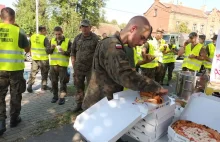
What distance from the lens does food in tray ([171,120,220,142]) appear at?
176 cm

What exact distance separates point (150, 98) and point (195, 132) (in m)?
0.46

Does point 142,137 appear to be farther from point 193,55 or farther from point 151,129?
point 193,55

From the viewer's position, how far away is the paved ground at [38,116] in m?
4.07

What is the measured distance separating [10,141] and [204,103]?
10.7 ft

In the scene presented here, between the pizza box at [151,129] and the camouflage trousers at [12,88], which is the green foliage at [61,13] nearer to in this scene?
the camouflage trousers at [12,88]

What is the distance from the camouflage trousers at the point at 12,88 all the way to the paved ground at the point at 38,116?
340 mm

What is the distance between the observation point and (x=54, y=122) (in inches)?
187

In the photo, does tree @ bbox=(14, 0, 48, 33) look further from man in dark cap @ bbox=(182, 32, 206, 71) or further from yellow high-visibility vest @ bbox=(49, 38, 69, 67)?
man in dark cap @ bbox=(182, 32, 206, 71)

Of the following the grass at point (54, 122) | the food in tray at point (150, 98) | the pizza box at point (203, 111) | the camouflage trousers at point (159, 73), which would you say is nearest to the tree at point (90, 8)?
the camouflage trousers at point (159, 73)

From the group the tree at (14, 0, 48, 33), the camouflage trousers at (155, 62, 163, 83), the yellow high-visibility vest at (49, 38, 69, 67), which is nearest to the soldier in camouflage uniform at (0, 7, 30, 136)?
the yellow high-visibility vest at (49, 38, 69, 67)

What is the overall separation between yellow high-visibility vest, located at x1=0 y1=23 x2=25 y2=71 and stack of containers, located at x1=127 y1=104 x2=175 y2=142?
2831 mm

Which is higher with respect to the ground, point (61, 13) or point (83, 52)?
point (61, 13)

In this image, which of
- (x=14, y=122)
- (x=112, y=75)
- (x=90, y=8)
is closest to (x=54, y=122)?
(x=14, y=122)

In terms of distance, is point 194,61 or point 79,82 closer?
point 79,82
